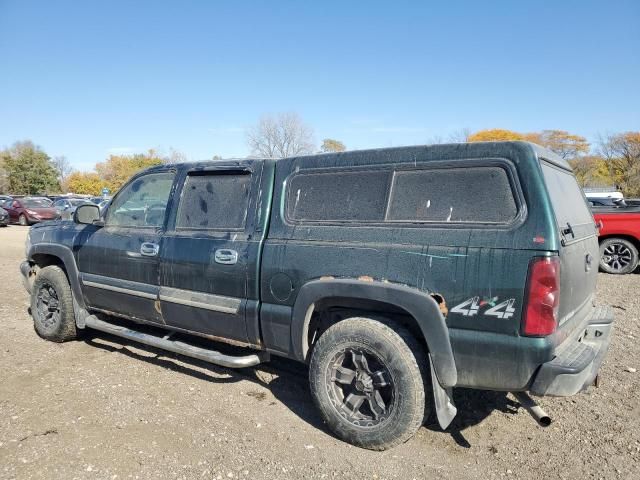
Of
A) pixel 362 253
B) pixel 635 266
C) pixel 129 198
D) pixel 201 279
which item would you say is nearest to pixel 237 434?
pixel 201 279

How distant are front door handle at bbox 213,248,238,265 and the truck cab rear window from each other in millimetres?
521

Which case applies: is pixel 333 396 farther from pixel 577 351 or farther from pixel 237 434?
pixel 577 351

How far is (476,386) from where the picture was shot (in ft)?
9.04

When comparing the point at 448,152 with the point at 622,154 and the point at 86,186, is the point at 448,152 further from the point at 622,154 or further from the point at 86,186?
the point at 86,186

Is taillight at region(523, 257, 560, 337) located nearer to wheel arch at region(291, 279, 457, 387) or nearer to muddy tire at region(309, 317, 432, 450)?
wheel arch at region(291, 279, 457, 387)

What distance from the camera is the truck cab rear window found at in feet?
8.88

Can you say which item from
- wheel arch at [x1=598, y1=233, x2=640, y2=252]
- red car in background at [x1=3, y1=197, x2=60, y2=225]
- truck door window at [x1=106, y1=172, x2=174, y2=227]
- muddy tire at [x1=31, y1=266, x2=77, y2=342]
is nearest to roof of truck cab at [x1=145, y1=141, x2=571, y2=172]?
truck door window at [x1=106, y1=172, x2=174, y2=227]

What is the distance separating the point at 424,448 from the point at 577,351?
114cm

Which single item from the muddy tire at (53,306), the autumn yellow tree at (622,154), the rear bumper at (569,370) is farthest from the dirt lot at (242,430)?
the autumn yellow tree at (622,154)

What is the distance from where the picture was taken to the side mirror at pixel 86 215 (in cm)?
456

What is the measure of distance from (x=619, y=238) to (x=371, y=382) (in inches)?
328

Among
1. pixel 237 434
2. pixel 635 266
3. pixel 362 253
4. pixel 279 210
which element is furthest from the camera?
pixel 635 266

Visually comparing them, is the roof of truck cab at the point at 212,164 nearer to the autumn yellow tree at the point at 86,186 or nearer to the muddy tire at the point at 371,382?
the muddy tire at the point at 371,382

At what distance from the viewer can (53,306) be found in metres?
5.02
